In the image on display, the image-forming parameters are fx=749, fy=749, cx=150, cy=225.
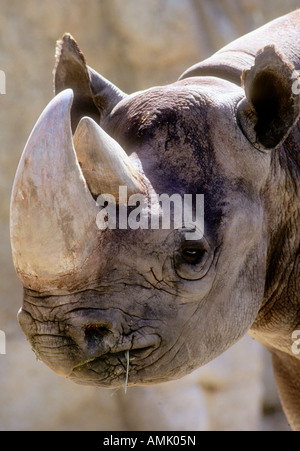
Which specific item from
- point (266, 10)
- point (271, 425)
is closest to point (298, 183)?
point (266, 10)

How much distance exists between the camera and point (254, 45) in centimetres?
349

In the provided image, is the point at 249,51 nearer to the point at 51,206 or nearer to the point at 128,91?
the point at 51,206

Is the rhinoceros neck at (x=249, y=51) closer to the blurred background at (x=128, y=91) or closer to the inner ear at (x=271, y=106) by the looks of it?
the inner ear at (x=271, y=106)

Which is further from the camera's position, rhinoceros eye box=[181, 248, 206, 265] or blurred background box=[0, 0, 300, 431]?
blurred background box=[0, 0, 300, 431]

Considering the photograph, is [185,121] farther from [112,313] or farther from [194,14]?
[194,14]

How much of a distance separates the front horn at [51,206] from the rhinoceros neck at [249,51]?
1.14m

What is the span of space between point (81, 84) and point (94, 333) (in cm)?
133

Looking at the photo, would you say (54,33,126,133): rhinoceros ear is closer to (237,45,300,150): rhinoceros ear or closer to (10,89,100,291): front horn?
(237,45,300,150): rhinoceros ear

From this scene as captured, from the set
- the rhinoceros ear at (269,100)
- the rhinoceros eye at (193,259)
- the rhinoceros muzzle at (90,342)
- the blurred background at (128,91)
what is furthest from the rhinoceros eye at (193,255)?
the blurred background at (128,91)

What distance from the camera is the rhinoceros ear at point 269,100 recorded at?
2.79 meters

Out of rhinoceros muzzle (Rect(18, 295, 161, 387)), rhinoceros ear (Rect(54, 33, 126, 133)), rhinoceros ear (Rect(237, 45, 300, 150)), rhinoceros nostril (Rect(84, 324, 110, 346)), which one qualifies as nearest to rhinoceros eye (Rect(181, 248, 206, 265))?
rhinoceros muzzle (Rect(18, 295, 161, 387))

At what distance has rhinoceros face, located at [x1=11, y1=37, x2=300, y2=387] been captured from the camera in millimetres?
2340

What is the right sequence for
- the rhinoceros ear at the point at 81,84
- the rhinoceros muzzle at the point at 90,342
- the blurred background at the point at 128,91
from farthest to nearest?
the blurred background at the point at 128,91 < the rhinoceros ear at the point at 81,84 < the rhinoceros muzzle at the point at 90,342

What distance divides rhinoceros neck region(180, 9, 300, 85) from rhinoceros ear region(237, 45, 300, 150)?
14.9 inches
